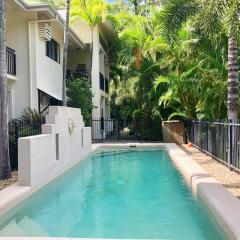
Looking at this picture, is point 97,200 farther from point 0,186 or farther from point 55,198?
point 0,186

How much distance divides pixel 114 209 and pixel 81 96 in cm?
1506

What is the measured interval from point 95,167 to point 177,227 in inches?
326

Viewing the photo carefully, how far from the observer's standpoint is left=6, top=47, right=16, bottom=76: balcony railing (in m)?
17.3

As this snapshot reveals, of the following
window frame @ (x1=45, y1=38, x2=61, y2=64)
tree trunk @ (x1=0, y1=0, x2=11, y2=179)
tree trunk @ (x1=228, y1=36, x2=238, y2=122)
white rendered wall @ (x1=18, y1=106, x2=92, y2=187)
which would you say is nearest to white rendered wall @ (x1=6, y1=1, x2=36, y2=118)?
window frame @ (x1=45, y1=38, x2=61, y2=64)

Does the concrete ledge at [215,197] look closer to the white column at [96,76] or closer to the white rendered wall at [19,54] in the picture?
the white rendered wall at [19,54]

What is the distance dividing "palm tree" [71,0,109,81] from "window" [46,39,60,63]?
281 centimetres

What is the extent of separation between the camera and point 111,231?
22.2 feet

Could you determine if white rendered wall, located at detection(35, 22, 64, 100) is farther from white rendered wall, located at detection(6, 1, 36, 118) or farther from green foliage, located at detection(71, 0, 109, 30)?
green foliage, located at detection(71, 0, 109, 30)

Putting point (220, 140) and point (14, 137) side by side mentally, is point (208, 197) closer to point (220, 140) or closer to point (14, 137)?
point (220, 140)

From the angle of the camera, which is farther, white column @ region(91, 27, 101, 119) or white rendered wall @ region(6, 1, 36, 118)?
white column @ region(91, 27, 101, 119)

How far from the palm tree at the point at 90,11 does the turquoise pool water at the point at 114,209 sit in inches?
523

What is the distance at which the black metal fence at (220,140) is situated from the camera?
11.5 m

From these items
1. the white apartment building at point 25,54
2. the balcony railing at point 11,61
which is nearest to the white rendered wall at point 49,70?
the white apartment building at point 25,54

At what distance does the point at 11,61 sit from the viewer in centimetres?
1764
